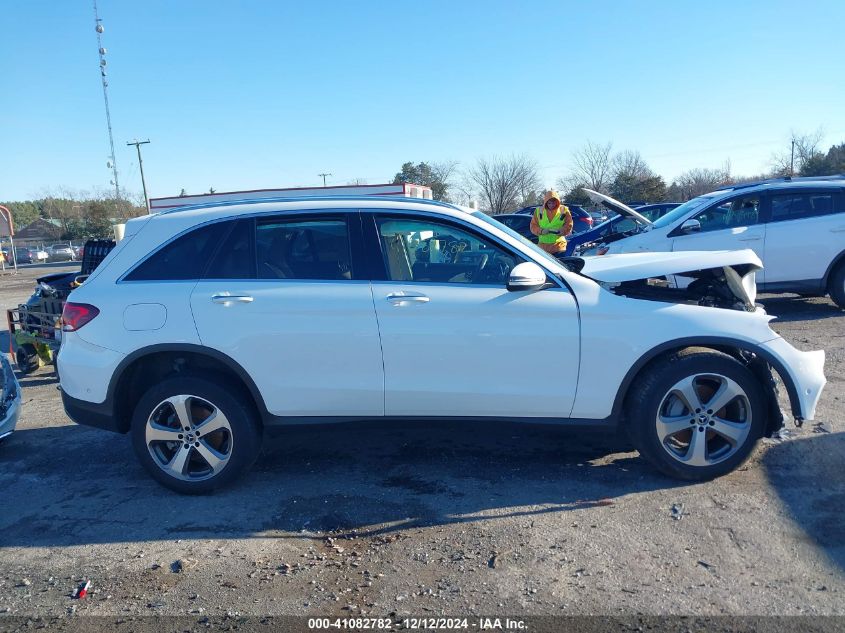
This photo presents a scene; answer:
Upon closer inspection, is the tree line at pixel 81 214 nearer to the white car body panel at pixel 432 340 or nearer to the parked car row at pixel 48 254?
the parked car row at pixel 48 254

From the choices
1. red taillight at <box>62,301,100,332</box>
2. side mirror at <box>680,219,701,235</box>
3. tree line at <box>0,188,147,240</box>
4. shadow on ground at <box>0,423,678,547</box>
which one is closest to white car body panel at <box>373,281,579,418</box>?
shadow on ground at <box>0,423,678,547</box>

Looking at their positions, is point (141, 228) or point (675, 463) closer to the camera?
point (675, 463)

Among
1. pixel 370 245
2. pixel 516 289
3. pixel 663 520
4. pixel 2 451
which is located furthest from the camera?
pixel 2 451

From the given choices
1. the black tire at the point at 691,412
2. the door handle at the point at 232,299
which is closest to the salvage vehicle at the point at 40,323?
the door handle at the point at 232,299

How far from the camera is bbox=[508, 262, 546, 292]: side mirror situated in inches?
159

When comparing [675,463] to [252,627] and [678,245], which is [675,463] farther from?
[678,245]

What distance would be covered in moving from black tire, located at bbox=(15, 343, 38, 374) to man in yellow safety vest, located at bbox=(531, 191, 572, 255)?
7.45 meters

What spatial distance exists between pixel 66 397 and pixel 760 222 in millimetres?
8826

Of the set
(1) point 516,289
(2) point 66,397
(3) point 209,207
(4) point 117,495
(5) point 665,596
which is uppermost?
(3) point 209,207

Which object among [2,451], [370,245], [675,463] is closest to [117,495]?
Answer: [2,451]

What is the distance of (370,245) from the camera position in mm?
4355

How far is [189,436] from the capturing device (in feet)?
14.3

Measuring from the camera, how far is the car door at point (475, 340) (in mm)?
4125

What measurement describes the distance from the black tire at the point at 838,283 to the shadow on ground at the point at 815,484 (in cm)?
520
